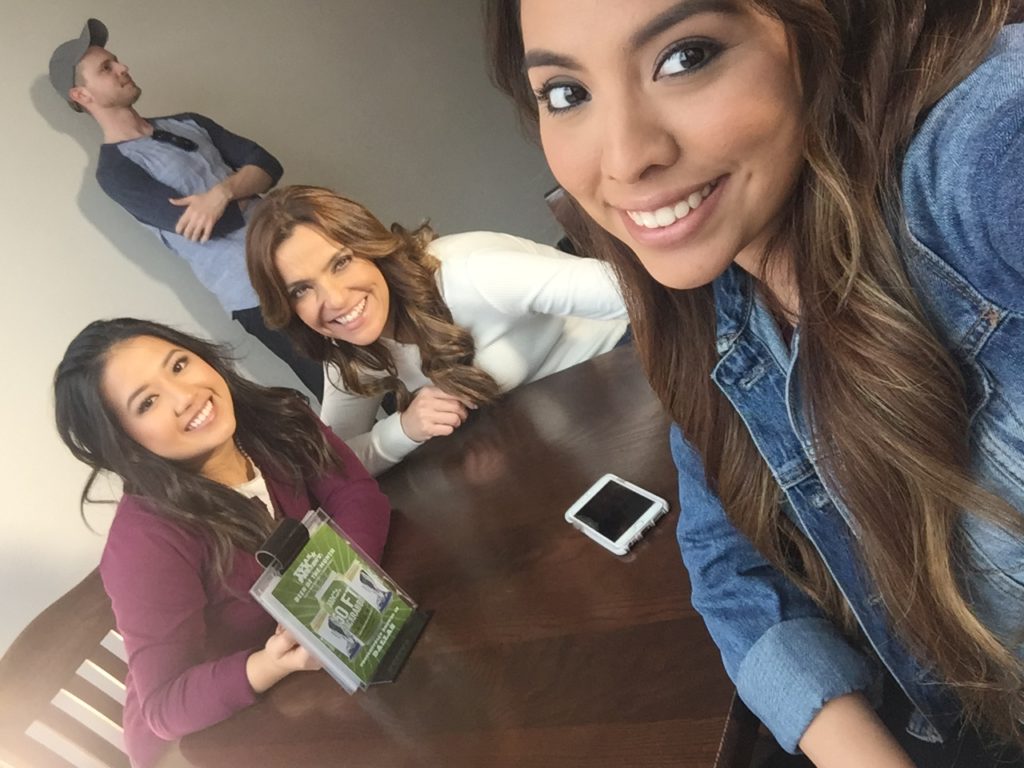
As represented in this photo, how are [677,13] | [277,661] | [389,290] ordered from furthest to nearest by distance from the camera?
[389,290]
[277,661]
[677,13]

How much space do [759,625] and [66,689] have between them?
0.90m

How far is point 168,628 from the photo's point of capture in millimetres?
952

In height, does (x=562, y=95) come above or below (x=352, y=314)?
above

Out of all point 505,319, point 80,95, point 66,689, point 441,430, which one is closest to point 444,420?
point 441,430

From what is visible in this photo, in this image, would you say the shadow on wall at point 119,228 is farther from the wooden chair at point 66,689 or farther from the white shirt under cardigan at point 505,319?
the wooden chair at point 66,689

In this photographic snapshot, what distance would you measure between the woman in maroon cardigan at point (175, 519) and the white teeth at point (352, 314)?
0.30 metres

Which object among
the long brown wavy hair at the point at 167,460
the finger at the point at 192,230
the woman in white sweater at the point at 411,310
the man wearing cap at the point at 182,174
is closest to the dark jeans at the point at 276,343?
the man wearing cap at the point at 182,174

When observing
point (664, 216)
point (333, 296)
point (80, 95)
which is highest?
point (80, 95)

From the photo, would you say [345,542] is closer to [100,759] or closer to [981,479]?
[100,759]

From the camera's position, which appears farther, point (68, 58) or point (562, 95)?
point (68, 58)

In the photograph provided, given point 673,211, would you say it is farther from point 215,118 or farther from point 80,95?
point 215,118

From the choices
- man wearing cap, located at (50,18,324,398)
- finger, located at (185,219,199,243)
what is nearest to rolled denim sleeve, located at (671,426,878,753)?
man wearing cap, located at (50,18,324,398)

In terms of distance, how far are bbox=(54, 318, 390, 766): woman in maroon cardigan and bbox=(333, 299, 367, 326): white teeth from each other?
30 cm

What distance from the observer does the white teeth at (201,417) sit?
927 millimetres
